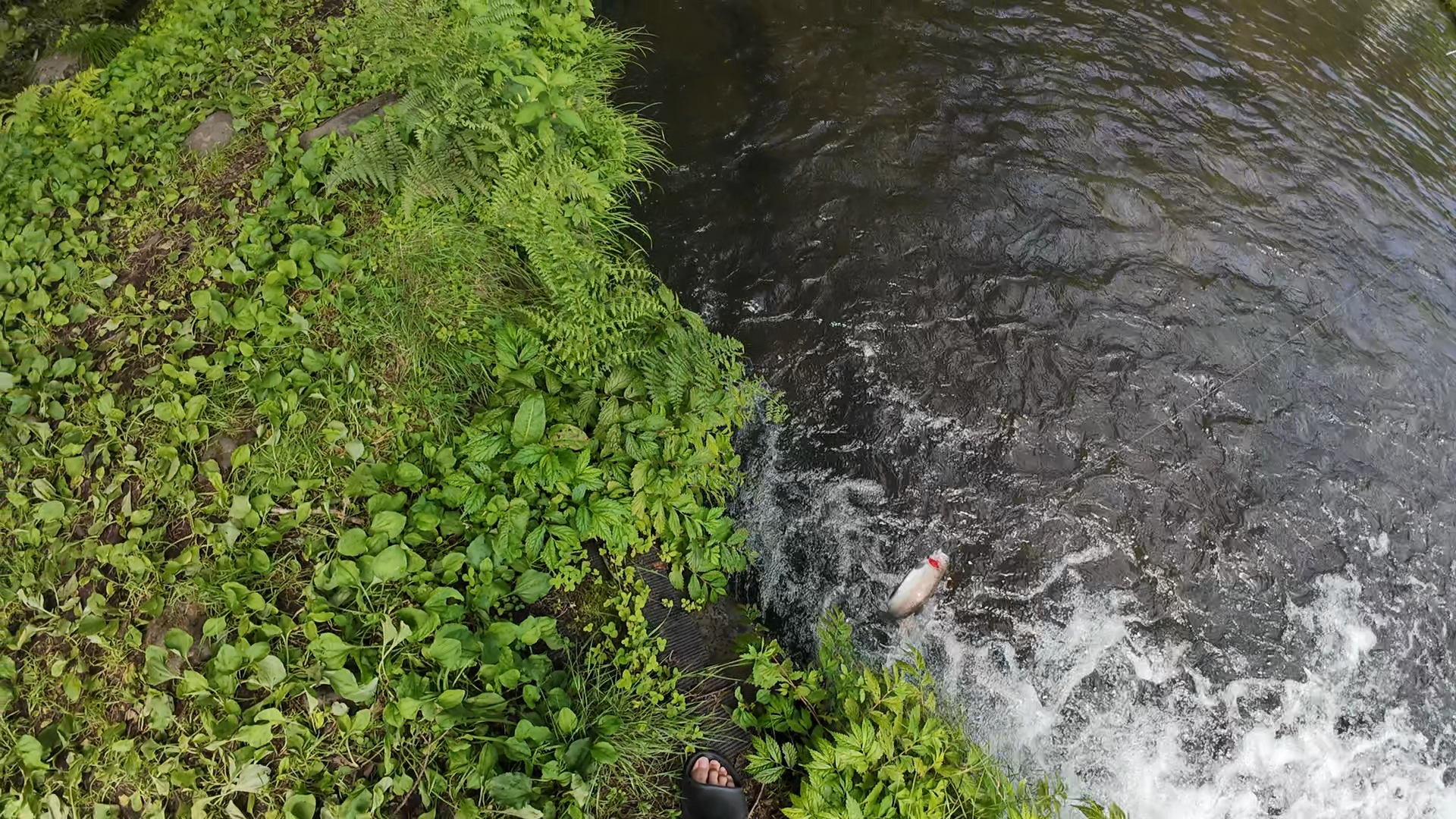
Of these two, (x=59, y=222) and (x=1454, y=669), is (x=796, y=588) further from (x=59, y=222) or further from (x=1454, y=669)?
(x=59, y=222)

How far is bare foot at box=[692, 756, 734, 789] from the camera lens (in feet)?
9.48

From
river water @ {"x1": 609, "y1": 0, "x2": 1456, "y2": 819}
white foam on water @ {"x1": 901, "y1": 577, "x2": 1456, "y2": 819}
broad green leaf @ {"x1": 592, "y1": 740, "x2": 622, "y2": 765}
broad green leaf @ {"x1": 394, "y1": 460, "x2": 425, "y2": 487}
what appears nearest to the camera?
broad green leaf @ {"x1": 592, "y1": 740, "x2": 622, "y2": 765}

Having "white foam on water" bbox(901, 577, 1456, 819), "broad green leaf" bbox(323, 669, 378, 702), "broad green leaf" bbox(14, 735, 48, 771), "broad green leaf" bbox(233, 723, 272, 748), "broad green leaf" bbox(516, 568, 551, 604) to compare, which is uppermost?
"broad green leaf" bbox(516, 568, 551, 604)

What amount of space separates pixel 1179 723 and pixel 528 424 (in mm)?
3916

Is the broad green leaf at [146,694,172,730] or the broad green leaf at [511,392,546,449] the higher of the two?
the broad green leaf at [511,392,546,449]

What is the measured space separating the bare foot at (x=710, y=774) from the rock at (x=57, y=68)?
649 cm

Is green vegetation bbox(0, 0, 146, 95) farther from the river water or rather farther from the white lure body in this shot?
the white lure body

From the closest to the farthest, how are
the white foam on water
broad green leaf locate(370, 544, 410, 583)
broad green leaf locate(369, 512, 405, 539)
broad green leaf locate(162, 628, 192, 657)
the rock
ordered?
broad green leaf locate(162, 628, 192, 657) < broad green leaf locate(370, 544, 410, 583) < broad green leaf locate(369, 512, 405, 539) < the white foam on water < the rock

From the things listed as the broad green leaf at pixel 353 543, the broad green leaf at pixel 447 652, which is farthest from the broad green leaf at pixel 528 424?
the broad green leaf at pixel 447 652

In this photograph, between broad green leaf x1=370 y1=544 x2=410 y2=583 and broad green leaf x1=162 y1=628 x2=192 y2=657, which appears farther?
broad green leaf x1=370 y1=544 x2=410 y2=583

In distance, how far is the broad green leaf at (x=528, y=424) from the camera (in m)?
3.33

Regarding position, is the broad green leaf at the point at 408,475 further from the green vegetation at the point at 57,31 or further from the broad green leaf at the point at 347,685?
the green vegetation at the point at 57,31

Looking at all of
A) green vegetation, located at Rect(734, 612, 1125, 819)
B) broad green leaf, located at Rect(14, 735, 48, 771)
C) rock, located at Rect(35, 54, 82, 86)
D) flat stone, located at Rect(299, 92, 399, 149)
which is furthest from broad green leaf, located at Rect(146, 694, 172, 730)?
rock, located at Rect(35, 54, 82, 86)

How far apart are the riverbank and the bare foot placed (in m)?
0.11
